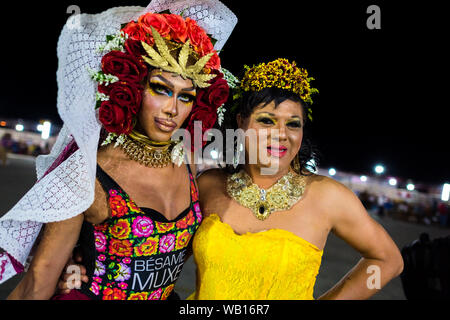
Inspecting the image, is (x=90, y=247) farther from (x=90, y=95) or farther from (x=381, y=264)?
(x=381, y=264)

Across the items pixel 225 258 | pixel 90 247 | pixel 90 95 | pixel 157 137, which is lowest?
pixel 225 258

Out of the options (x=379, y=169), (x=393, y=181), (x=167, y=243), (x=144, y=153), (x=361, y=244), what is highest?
(x=144, y=153)

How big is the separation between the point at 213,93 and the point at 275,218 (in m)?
0.84

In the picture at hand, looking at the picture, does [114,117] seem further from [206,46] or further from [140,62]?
[206,46]

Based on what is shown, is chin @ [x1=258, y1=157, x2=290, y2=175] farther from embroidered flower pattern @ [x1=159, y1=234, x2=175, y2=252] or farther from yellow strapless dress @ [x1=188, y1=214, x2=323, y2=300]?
embroidered flower pattern @ [x1=159, y1=234, x2=175, y2=252]

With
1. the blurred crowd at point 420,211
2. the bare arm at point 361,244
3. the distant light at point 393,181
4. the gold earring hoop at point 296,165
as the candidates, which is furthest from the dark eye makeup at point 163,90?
the distant light at point 393,181

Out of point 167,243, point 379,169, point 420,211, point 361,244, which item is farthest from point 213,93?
point 379,169

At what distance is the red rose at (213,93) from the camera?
1571 mm

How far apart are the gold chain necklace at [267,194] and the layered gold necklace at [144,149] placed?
22.2 inches

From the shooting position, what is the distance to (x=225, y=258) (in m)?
1.65

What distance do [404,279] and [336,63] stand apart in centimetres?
302

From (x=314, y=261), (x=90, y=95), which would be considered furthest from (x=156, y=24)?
(x=314, y=261)

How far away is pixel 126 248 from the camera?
1.37m
